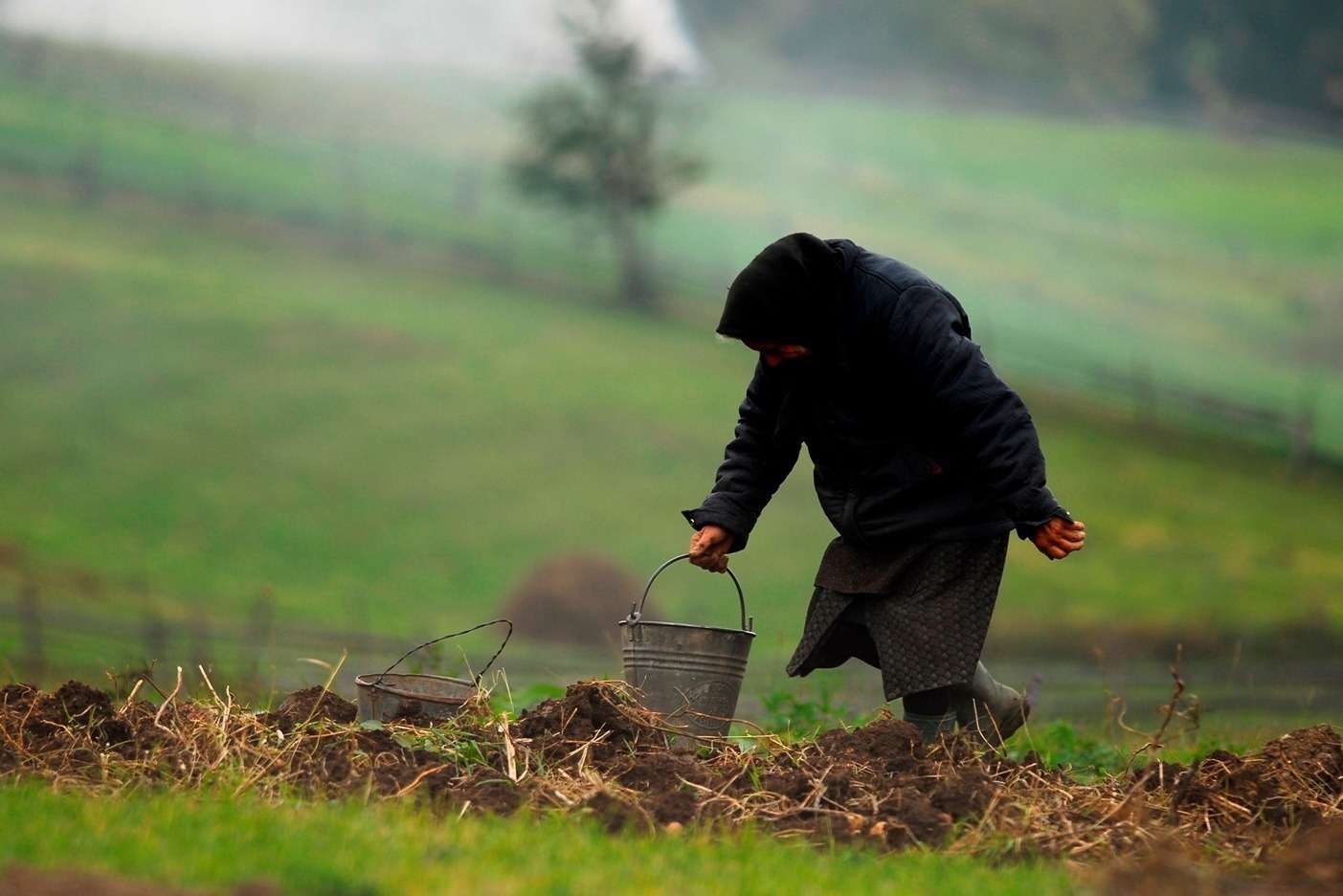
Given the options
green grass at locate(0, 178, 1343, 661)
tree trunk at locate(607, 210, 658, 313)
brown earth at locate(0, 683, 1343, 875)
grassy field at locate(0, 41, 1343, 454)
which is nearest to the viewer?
brown earth at locate(0, 683, 1343, 875)

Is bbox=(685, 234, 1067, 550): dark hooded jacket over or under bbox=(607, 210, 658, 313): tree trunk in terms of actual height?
under

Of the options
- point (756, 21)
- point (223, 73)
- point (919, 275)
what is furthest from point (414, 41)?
point (919, 275)

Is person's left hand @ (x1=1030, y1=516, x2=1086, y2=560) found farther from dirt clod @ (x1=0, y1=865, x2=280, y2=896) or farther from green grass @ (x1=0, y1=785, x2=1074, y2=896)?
dirt clod @ (x1=0, y1=865, x2=280, y2=896)

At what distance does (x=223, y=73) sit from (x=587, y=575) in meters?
54.2

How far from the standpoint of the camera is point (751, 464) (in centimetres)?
616

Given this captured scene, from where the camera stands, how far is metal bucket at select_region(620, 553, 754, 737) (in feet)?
19.3

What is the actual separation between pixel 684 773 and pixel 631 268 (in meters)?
44.7

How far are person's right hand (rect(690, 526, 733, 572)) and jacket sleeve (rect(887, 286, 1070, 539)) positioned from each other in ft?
2.95

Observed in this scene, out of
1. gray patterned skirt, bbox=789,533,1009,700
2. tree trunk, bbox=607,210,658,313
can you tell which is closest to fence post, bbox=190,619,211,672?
→ gray patterned skirt, bbox=789,533,1009,700

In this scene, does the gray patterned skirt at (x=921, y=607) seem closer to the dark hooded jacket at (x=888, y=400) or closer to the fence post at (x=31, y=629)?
the dark hooded jacket at (x=888, y=400)

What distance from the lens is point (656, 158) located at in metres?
49.9

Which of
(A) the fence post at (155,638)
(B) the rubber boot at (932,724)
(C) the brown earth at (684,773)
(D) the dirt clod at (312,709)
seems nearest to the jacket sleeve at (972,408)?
(B) the rubber boot at (932,724)

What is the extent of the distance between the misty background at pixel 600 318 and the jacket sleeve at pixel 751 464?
3303 millimetres

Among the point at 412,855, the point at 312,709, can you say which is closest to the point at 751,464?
the point at 312,709
